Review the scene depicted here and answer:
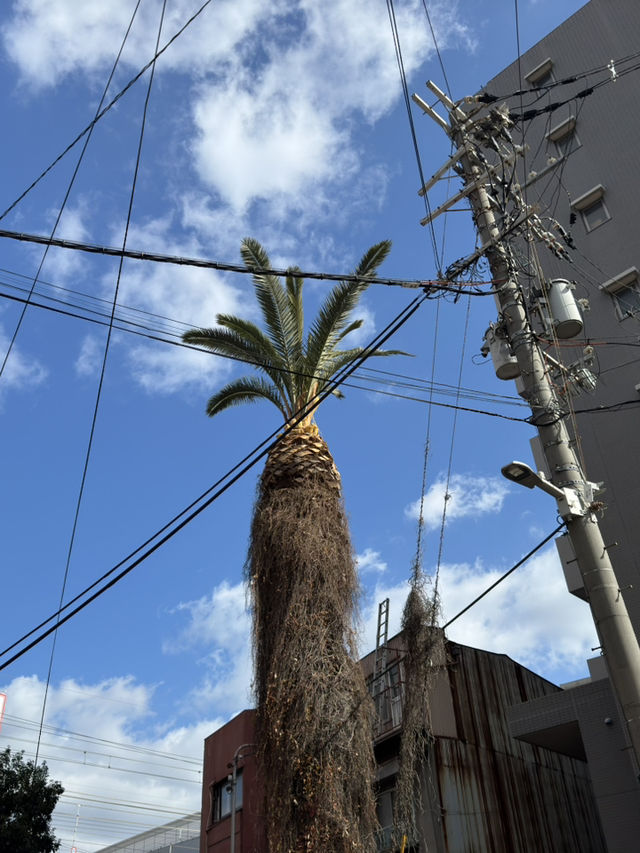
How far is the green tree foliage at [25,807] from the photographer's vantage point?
26.1 m

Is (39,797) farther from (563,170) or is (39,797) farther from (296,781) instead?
(563,170)

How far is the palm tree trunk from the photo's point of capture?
439 inches

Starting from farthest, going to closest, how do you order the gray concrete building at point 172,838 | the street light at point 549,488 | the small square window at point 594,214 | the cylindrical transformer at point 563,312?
1. the gray concrete building at point 172,838
2. the small square window at point 594,214
3. the cylindrical transformer at point 563,312
4. the street light at point 549,488

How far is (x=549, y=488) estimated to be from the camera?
8711 mm

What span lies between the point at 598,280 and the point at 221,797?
62.2 ft

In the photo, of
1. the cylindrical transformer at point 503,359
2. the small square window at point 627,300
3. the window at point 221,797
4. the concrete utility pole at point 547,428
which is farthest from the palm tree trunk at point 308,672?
the window at point 221,797

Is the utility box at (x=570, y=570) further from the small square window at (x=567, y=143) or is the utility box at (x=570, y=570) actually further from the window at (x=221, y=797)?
the small square window at (x=567, y=143)

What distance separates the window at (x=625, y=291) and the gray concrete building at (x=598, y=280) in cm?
3

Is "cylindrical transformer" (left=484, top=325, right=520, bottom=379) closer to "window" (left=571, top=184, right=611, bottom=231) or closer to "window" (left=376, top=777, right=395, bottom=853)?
"window" (left=571, top=184, right=611, bottom=231)

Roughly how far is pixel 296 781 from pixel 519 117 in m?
11.7

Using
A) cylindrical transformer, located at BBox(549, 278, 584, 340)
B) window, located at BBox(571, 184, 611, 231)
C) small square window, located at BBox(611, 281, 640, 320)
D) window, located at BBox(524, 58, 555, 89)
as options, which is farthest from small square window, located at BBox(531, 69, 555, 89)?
cylindrical transformer, located at BBox(549, 278, 584, 340)

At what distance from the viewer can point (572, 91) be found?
24141mm

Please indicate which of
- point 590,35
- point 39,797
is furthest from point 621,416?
point 39,797

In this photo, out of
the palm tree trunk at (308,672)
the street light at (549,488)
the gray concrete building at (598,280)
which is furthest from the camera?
the gray concrete building at (598,280)
